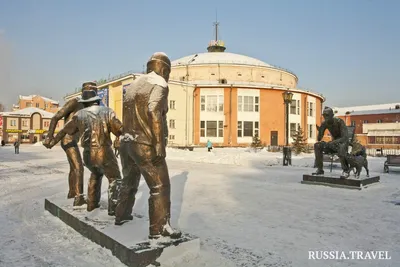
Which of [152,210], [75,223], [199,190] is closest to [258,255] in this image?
[152,210]

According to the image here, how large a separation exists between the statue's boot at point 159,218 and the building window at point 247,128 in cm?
Result: 3214

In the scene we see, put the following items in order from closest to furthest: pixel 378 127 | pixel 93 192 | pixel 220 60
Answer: pixel 93 192, pixel 220 60, pixel 378 127

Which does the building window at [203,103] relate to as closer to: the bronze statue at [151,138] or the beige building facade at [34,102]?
the bronze statue at [151,138]

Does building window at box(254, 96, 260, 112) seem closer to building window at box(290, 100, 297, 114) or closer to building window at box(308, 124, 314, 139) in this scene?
building window at box(290, 100, 297, 114)

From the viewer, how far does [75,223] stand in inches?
193

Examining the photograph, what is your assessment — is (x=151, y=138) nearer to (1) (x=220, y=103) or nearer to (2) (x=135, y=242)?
(2) (x=135, y=242)

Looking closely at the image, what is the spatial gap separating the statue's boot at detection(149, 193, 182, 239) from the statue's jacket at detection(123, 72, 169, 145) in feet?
2.20

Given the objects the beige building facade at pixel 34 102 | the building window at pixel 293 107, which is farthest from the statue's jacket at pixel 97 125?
the beige building facade at pixel 34 102

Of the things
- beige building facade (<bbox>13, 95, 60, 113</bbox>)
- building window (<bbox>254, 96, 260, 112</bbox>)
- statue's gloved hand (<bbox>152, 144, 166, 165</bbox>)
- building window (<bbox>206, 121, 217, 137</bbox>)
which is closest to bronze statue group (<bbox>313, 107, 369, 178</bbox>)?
statue's gloved hand (<bbox>152, 144, 166, 165</bbox>)

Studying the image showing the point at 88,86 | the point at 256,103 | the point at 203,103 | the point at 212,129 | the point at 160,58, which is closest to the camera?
the point at 160,58

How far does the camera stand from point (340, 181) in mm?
9367

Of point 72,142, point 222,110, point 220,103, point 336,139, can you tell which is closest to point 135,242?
point 72,142

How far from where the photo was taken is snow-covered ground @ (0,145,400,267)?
3.85 m

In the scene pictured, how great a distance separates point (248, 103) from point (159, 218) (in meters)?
33.1
